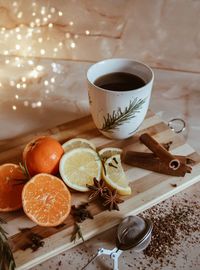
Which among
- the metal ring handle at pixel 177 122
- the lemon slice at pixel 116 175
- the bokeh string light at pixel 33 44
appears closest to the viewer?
the lemon slice at pixel 116 175

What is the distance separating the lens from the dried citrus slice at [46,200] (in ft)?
2.68

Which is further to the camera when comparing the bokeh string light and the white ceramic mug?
the bokeh string light

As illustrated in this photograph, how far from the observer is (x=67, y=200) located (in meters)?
0.84

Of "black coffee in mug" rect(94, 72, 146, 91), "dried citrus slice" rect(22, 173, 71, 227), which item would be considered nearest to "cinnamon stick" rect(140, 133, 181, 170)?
"black coffee in mug" rect(94, 72, 146, 91)

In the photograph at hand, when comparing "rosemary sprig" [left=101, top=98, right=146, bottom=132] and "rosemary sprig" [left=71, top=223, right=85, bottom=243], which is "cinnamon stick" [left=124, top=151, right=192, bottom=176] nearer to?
"rosemary sprig" [left=101, top=98, right=146, bottom=132]

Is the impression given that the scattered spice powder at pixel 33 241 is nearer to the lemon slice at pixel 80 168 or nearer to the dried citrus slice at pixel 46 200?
the dried citrus slice at pixel 46 200

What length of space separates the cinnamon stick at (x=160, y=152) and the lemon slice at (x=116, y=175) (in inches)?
3.3

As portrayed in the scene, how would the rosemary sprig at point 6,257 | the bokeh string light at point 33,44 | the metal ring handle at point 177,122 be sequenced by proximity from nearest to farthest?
1. the rosemary sprig at point 6,257
2. the metal ring handle at point 177,122
3. the bokeh string light at point 33,44

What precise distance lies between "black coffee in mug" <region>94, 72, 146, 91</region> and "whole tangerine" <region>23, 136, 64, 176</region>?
0.64 ft

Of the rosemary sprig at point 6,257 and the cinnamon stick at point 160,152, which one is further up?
the cinnamon stick at point 160,152

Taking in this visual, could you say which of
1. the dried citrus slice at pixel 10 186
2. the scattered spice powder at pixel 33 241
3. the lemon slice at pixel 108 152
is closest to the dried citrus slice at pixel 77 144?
the lemon slice at pixel 108 152

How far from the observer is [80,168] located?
92cm

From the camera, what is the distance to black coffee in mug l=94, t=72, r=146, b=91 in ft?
3.23

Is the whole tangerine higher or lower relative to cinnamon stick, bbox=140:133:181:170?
higher
